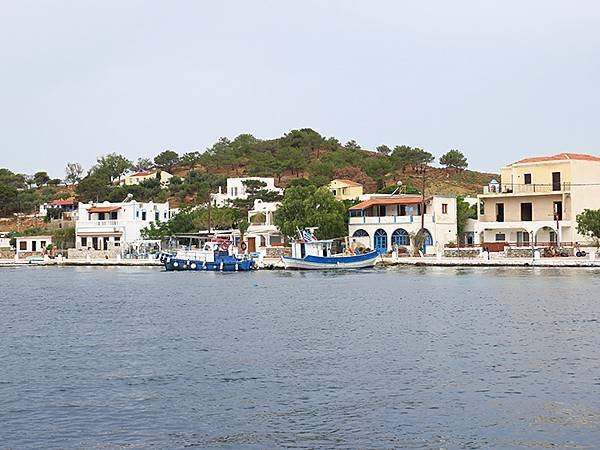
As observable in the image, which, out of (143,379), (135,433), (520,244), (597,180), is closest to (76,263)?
(520,244)

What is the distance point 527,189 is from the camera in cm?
7062

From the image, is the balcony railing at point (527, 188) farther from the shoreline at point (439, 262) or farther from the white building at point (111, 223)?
the white building at point (111, 223)

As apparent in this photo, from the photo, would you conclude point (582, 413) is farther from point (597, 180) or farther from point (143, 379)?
point (597, 180)

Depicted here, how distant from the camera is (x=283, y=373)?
2314 cm

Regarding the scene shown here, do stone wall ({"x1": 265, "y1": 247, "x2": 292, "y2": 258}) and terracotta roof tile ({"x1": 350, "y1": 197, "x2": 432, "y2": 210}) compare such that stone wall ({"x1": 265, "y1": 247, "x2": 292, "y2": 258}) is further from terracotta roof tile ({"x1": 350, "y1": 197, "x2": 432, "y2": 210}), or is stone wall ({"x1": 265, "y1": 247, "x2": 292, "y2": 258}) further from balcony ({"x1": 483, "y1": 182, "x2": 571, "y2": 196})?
balcony ({"x1": 483, "y1": 182, "x2": 571, "y2": 196})

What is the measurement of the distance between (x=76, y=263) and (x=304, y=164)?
50034 millimetres

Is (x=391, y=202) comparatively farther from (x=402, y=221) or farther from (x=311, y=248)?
(x=311, y=248)

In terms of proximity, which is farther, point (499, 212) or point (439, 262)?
point (499, 212)

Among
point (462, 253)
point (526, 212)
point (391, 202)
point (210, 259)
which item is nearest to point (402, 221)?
point (391, 202)

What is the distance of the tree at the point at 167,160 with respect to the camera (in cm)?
14812

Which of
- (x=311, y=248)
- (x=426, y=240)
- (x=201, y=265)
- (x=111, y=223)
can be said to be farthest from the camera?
(x=111, y=223)

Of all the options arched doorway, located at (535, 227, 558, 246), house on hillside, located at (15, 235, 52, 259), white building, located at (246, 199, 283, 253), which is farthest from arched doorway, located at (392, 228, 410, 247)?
house on hillside, located at (15, 235, 52, 259)

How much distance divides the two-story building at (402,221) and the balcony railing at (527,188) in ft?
12.1

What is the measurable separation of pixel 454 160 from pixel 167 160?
46394 millimetres
